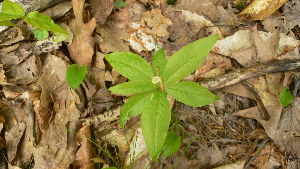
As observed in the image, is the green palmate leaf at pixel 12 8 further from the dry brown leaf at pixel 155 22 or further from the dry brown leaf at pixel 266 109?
the dry brown leaf at pixel 266 109

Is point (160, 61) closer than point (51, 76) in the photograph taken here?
Yes

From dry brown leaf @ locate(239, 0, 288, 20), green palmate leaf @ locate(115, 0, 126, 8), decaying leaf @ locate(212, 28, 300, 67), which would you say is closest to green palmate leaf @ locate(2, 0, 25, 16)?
green palmate leaf @ locate(115, 0, 126, 8)

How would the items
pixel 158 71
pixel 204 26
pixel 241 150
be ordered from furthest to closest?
pixel 204 26 → pixel 241 150 → pixel 158 71

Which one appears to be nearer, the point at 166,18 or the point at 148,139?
the point at 148,139

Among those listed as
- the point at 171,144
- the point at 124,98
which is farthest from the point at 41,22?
the point at 171,144

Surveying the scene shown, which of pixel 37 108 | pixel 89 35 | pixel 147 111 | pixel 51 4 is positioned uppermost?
pixel 51 4

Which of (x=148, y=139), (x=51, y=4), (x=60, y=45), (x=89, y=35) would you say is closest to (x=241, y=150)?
(x=148, y=139)

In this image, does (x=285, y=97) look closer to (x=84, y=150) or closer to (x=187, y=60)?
(x=187, y=60)

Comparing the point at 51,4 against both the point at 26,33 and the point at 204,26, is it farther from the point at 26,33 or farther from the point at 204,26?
the point at 204,26
